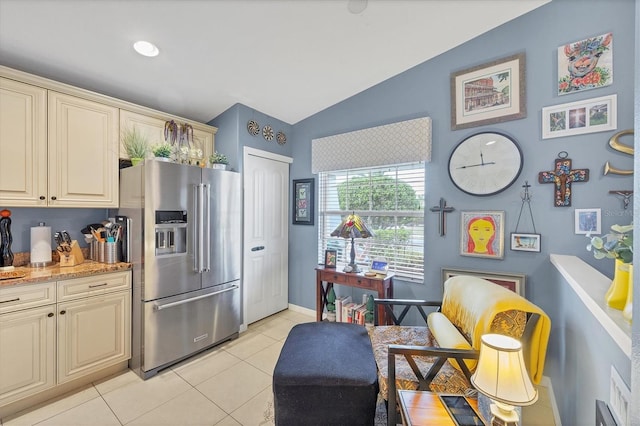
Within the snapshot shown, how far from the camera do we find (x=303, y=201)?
12.1 ft

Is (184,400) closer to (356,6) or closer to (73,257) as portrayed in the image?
(73,257)

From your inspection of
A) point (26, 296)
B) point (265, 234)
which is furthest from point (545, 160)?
point (26, 296)

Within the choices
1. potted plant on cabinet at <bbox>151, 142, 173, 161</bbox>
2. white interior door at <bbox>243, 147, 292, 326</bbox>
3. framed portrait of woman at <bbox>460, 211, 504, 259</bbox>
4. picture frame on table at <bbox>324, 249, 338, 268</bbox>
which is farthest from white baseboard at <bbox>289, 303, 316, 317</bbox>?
potted plant on cabinet at <bbox>151, 142, 173, 161</bbox>

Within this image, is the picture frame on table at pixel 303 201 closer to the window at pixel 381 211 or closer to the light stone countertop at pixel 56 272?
the window at pixel 381 211

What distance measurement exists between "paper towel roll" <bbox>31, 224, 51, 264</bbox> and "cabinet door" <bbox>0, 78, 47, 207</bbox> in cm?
28

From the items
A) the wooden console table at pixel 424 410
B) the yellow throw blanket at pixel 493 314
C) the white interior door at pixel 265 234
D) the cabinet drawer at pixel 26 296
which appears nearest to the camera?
the wooden console table at pixel 424 410

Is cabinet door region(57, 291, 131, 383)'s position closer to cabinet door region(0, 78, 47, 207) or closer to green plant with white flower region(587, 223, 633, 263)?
cabinet door region(0, 78, 47, 207)

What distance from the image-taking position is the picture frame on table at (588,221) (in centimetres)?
194

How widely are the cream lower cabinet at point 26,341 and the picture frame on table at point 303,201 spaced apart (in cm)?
246

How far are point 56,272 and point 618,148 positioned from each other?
4146mm

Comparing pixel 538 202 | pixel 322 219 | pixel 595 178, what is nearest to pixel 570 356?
pixel 538 202

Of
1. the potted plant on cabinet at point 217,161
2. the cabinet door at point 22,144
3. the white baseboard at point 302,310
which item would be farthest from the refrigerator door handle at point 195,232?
the white baseboard at point 302,310

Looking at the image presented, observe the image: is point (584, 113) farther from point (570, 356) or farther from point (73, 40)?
point (73, 40)

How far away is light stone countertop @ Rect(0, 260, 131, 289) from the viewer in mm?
1846
